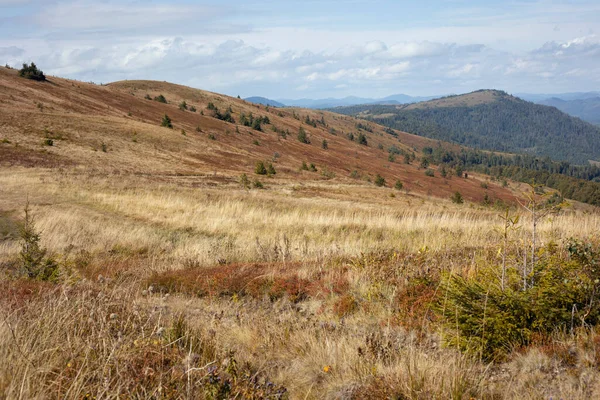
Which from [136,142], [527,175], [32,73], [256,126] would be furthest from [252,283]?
[527,175]

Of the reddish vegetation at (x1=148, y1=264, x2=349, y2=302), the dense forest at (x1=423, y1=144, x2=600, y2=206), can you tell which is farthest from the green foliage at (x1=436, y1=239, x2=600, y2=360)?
the dense forest at (x1=423, y1=144, x2=600, y2=206)

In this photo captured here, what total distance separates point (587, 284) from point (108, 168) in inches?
1167

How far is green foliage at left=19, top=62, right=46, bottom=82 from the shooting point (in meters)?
53.0

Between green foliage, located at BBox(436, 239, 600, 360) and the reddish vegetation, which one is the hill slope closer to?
the reddish vegetation

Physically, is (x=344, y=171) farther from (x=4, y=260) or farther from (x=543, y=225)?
(x=4, y=260)

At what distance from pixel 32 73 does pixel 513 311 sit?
65377mm

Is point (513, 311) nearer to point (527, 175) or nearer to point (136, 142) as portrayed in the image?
point (136, 142)

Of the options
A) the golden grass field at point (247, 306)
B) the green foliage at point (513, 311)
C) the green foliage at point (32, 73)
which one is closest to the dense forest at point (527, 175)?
the green foliage at point (32, 73)

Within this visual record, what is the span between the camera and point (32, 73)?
5359 centimetres

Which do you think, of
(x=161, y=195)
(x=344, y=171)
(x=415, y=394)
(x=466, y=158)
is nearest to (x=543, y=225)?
(x=415, y=394)

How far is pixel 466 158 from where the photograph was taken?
19088cm

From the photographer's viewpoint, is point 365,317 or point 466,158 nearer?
point 365,317

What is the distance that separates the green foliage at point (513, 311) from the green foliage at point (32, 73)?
211ft

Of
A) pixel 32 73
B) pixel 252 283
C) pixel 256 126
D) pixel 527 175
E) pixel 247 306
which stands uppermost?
pixel 32 73
